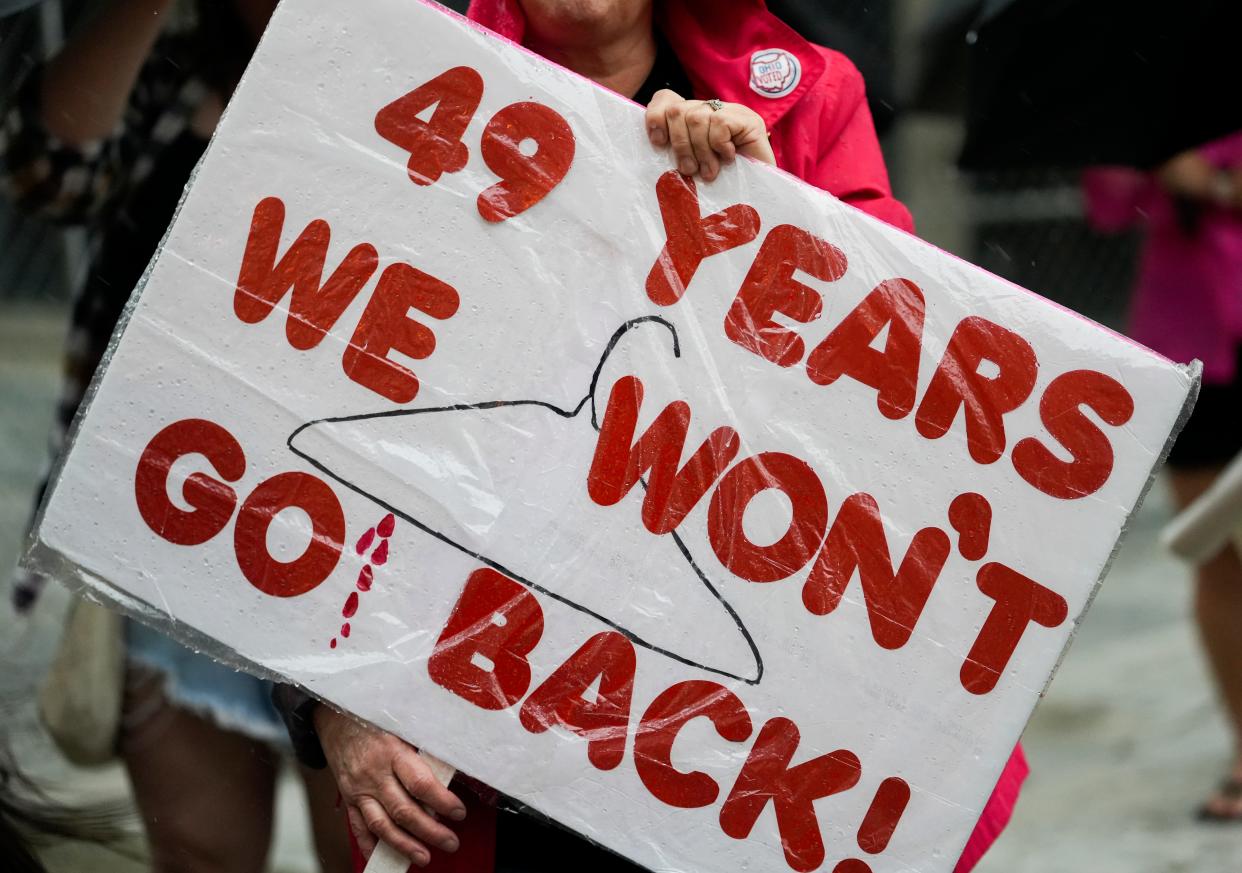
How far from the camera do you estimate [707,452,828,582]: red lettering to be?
1.49 m

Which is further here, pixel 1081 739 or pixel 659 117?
pixel 1081 739

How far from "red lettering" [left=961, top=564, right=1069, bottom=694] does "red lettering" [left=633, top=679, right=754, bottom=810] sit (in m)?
0.26

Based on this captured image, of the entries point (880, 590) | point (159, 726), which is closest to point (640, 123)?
point (880, 590)

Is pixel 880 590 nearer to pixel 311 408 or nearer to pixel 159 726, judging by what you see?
pixel 311 408

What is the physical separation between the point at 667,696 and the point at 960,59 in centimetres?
228

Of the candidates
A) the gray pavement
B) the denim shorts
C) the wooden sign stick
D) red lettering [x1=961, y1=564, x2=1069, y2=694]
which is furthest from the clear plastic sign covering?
the gray pavement

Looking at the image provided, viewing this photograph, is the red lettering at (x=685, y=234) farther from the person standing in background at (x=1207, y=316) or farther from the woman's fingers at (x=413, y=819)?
the person standing in background at (x=1207, y=316)

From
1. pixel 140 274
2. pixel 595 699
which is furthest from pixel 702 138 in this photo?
pixel 140 274

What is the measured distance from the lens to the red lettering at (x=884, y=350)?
1500mm

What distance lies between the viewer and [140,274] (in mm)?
2215

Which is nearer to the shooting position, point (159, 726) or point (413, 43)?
point (413, 43)

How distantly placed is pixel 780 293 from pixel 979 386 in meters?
0.25

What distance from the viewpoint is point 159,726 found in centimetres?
227

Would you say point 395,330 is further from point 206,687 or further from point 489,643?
point 206,687
